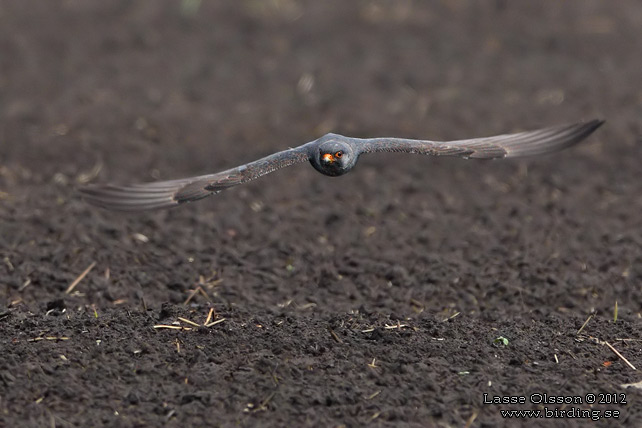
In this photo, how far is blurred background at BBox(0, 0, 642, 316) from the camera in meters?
8.14

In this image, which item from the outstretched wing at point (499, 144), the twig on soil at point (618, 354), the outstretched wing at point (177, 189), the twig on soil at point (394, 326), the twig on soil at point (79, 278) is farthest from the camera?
the twig on soil at point (79, 278)

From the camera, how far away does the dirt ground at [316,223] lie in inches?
232

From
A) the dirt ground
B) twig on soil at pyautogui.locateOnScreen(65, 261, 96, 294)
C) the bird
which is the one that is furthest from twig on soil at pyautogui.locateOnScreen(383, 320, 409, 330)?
twig on soil at pyautogui.locateOnScreen(65, 261, 96, 294)

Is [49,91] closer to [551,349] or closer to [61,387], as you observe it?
[61,387]

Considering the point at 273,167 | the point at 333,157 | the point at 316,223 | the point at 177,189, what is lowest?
the point at 316,223

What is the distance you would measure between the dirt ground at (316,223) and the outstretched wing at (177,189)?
2.77 feet

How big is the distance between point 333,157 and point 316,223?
9.57 ft

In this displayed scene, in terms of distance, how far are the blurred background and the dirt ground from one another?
0.13 ft

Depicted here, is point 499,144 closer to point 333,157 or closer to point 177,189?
point 333,157

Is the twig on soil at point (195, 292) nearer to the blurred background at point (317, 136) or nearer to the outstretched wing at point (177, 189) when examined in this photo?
the blurred background at point (317, 136)

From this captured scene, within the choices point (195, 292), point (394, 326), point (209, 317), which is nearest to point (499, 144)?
point (394, 326)

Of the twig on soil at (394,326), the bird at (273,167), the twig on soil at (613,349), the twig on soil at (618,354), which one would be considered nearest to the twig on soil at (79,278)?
the bird at (273,167)

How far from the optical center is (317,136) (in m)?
11.5

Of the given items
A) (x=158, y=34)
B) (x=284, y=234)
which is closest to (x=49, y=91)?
(x=158, y=34)
